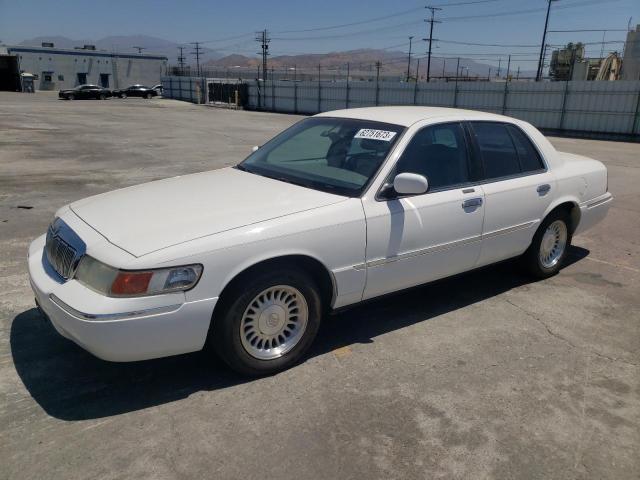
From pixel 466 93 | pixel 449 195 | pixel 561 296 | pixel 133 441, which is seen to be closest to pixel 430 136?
pixel 449 195

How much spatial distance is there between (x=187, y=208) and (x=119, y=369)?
113cm

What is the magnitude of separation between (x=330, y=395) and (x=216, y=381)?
73 cm

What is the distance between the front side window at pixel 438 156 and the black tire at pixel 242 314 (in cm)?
109

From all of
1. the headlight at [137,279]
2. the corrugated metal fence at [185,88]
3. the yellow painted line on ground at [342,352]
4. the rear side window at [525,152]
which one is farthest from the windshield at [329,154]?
the corrugated metal fence at [185,88]

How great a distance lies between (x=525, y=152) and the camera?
15.8 ft

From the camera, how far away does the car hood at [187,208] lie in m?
3.03

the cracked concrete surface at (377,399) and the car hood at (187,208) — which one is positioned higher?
the car hood at (187,208)

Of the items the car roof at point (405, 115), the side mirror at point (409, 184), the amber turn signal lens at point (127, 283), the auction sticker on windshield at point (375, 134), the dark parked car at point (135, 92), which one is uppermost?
the car roof at point (405, 115)

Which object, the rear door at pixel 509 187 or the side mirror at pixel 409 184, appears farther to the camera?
the rear door at pixel 509 187

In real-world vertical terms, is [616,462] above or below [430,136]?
below

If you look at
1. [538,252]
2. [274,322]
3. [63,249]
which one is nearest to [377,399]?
[274,322]

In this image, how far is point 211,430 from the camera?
2861 mm

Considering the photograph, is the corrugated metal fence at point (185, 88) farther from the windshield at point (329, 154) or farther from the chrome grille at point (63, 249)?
the chrome grille at point (63, 249)

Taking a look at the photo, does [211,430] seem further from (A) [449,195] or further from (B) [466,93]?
(B) [466,93]
